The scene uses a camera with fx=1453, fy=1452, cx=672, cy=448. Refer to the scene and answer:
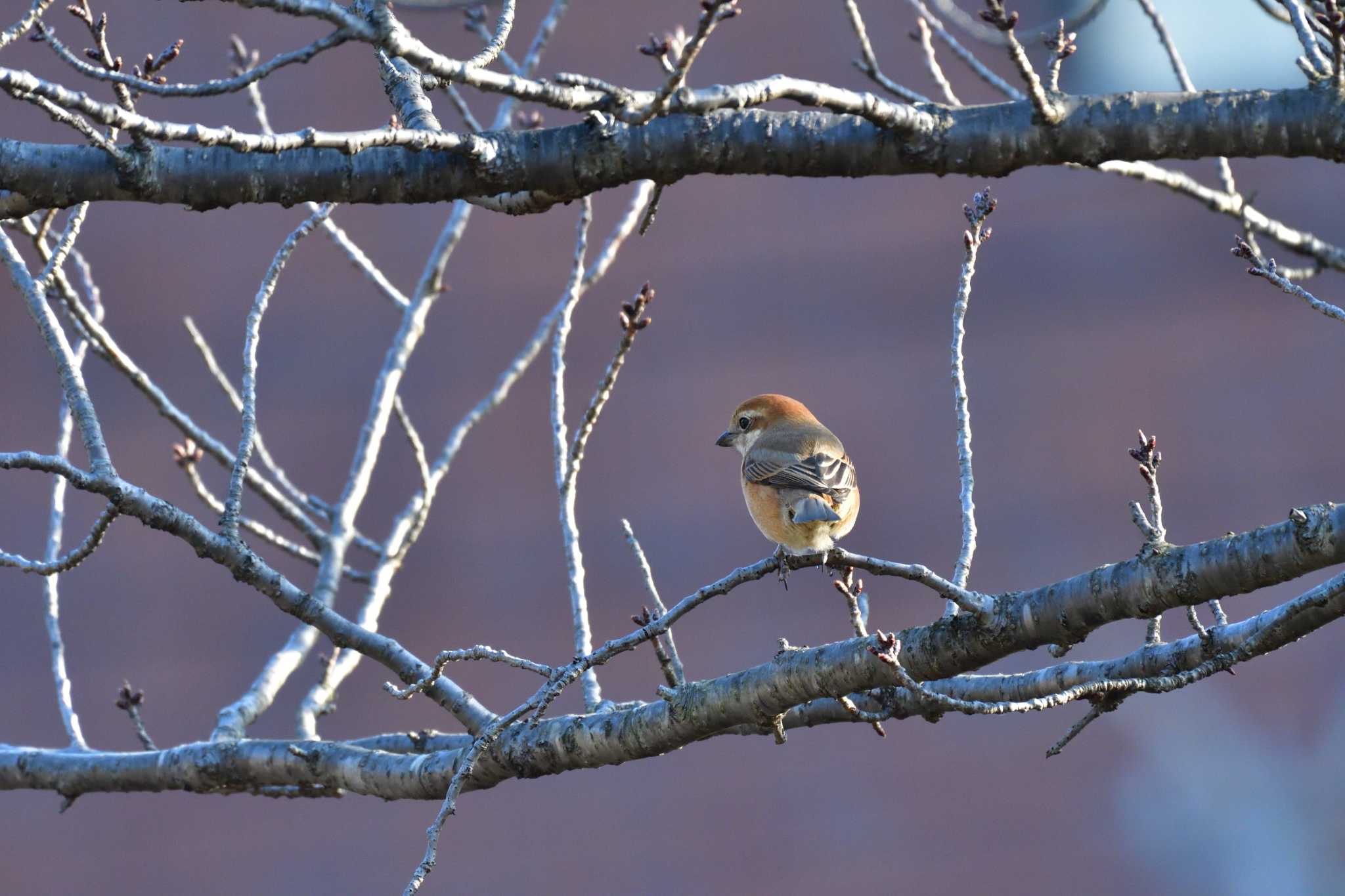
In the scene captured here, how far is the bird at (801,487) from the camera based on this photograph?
4902mm

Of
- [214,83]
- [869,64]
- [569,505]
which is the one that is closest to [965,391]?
[569,505]

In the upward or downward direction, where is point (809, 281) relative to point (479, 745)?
upward

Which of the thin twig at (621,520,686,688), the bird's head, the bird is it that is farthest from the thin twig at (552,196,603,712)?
the bird's head

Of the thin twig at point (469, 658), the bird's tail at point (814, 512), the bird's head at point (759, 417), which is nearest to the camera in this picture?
the thin twig at point (469, 658)

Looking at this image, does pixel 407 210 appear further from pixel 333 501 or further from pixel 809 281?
pixel 809 281

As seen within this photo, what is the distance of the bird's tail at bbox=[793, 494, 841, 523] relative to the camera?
15.4 feet

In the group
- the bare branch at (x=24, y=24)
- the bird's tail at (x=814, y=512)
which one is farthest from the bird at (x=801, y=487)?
the bare branch at (x=24, y=24)

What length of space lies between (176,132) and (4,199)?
0.73 metres

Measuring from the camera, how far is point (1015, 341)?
1148 centimetres

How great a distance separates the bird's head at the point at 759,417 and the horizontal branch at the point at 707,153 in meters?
2.73

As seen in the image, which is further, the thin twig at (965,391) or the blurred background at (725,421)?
the blurred background at (725,421)

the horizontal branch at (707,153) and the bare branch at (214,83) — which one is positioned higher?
the bare branch at (214,83)

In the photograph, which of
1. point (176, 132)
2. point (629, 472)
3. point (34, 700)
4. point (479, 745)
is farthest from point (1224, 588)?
point (34, 700)

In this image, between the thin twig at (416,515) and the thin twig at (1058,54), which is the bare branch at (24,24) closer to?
the thin twig at (416,515)
